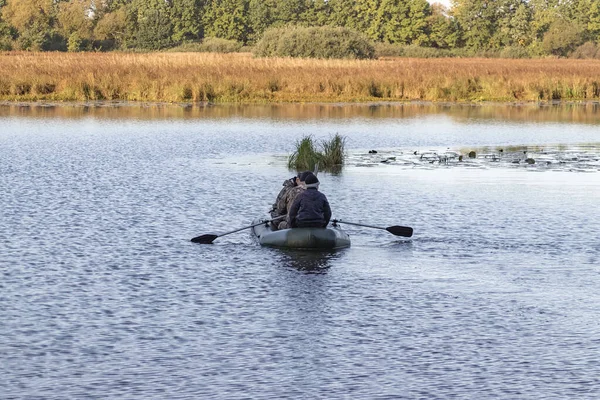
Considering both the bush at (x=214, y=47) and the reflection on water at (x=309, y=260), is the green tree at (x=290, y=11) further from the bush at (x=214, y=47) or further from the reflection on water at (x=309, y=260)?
the reflection on water at (x=309, y=260)

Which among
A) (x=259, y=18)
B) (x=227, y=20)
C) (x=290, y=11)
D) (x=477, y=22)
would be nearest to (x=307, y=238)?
(x=259, y=18)

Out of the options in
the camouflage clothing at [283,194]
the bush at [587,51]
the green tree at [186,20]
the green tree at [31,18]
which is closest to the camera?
the camouflage clothing at [283,194]

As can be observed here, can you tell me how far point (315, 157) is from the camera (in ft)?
84.5

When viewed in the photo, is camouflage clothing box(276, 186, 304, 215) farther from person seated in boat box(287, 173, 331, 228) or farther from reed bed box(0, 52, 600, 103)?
reed bed box(0, 52, 600, 103)

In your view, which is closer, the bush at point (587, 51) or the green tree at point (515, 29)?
the bush at point (587, 51)

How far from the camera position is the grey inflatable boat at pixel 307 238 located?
15109mm

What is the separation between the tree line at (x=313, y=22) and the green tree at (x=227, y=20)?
10 centimetres

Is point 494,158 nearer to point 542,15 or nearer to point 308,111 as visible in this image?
point 308,111

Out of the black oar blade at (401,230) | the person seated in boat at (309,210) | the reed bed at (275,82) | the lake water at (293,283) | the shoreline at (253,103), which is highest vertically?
the reed bed at (275,82)

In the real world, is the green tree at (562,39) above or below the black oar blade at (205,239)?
above

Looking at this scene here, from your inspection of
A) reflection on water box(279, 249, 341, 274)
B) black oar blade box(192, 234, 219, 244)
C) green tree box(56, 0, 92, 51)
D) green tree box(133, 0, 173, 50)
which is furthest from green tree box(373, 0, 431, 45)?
reflection on water box(279, 249, 341, 274)

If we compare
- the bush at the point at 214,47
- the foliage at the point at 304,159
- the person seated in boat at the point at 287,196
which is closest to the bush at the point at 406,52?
the bush at the point at 214,47

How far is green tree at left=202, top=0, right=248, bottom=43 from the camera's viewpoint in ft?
371

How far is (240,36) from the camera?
114875mm
